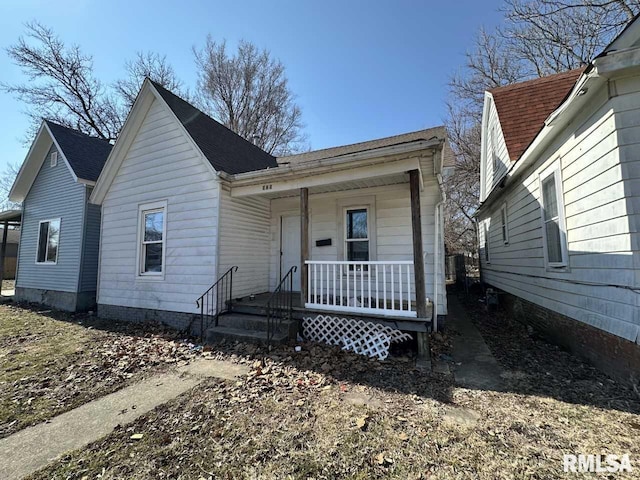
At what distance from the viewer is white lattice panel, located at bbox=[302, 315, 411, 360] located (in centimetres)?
492

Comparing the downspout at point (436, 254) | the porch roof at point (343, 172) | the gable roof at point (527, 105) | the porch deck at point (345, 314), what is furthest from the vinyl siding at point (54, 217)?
the gable roof at point (527, 105)

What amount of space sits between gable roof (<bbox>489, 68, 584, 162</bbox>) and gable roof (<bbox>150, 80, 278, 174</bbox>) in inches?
301

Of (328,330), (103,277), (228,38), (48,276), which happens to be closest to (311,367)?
(328,330)

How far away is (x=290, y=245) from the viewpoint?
7996mm

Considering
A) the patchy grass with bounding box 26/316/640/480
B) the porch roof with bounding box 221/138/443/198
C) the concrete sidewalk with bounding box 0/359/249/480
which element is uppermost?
the porch roof with bounding box 221/138/443/198

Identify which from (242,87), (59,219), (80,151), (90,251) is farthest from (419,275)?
(242,87)

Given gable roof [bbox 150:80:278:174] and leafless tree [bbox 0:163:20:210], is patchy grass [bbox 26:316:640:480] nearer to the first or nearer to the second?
gable roof [bbox 150:80:278:174]

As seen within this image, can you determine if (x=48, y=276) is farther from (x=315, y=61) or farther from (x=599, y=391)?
(x=599, y=391)

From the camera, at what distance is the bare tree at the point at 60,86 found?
16.2 meters

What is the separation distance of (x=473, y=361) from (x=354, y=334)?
6.52ft

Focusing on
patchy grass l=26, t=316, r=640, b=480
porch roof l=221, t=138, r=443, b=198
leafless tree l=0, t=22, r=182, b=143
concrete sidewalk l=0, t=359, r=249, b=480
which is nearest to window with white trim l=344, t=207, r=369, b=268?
porch roof l=221, t=138, r=443, b=198

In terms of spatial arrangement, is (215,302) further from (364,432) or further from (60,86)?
(60,86)

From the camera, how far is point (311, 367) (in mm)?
4410

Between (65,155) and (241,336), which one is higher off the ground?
(65,155)
